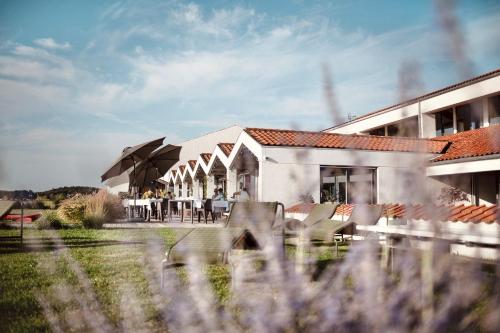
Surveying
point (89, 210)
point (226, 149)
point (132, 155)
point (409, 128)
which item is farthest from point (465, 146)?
point (409, 128)

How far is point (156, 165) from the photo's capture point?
18.8 metres

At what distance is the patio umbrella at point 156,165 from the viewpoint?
59.5ft

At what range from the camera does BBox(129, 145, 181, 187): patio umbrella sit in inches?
714

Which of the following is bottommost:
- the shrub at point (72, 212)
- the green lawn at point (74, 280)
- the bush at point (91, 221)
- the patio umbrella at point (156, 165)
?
the green lawn at point (74, 280)

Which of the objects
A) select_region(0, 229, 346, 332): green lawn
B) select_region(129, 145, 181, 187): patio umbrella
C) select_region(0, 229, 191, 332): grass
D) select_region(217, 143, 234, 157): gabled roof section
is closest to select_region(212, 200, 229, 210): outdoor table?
select_region(129, 145, 181, 187): patio umbrella

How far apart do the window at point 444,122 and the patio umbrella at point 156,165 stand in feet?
38.6

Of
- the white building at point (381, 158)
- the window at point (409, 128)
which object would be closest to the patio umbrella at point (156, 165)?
the white building at point (381, 158)

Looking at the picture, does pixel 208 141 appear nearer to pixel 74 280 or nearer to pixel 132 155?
pixel 132 155

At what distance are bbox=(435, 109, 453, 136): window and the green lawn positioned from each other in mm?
13827

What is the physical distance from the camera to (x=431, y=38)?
0.85 m

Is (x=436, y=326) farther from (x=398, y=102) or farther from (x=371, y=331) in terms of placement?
(x=398, y=102)

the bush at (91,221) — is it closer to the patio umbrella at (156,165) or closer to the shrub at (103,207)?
the shrub at (103,207)

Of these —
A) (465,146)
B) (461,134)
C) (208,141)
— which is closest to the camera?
(465,146)

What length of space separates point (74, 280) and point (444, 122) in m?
18.0
